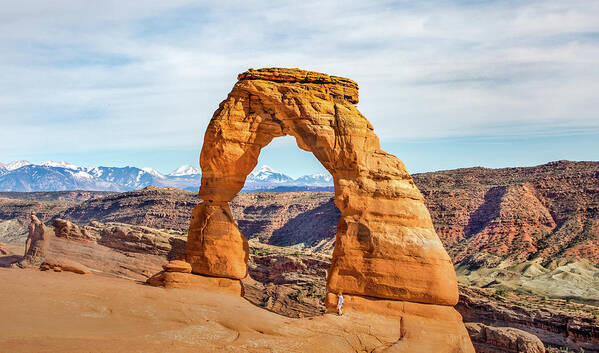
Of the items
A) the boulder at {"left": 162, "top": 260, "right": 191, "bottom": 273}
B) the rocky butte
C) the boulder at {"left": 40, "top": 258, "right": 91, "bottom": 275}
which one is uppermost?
the rocky butte

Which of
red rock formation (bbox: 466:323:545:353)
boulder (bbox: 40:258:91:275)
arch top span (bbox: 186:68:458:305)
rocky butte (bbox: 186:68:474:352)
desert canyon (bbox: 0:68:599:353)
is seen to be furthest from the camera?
red rock formation (bbox: 466:323:545:353)

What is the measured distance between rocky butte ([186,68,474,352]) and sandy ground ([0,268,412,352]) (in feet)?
4.29

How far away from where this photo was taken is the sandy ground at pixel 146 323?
1153 centimetres

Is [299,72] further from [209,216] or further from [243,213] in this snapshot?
[243,213]

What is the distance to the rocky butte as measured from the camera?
62.1 feet

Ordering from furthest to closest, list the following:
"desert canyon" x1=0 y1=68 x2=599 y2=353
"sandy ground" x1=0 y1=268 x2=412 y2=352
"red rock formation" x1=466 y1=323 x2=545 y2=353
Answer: "red rock formation" x1=466 y1=323 x2=545 y2=353 < "desert canyon" x1=0 y1=68 x2=599 y2=353 < "sandy ground" x1=0 y1=268 x2=412 y2=352

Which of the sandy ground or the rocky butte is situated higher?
the rocky butte

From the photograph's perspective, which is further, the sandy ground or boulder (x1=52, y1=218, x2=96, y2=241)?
boulder (x1=52, y1=218, x2=96, y2=241)

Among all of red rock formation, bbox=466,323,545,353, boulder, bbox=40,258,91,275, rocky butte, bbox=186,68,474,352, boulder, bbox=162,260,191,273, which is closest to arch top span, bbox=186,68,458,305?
rocky butte, bbox=186,68,474,352

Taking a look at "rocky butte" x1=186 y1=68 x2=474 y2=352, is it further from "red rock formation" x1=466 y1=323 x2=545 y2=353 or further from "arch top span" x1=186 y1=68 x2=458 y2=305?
"red rock formation" x1=466 y1=323 x2=545 y2=353

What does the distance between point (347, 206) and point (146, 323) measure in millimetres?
9462

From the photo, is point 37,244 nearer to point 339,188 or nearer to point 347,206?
point 339,188

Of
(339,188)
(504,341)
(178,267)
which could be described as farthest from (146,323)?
(504,341)

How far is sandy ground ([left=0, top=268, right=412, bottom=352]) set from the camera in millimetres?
11531
